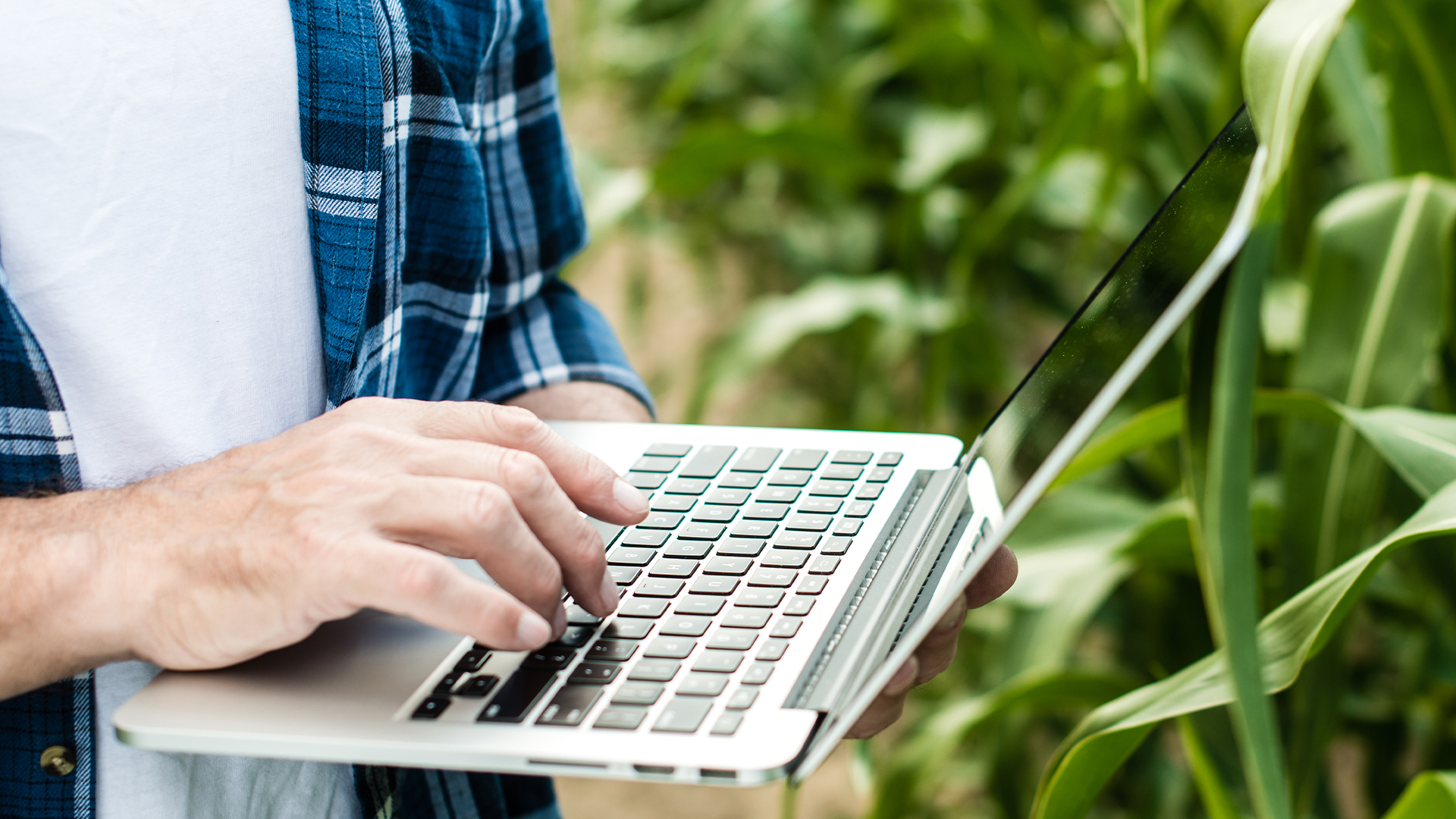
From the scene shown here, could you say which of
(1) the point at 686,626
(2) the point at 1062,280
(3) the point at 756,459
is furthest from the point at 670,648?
(2) the point at 1062,280

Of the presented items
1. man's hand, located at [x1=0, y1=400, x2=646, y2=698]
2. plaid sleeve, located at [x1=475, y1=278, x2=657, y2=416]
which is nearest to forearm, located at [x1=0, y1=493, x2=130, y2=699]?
man's hand, located at [x1=0, y1=400, x2=646, y2=698]

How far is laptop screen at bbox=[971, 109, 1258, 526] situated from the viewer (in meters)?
0.28

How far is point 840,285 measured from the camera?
763 millimetres

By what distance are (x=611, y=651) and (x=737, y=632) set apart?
0.12 ft

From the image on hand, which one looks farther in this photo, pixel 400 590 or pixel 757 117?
pixel 757 117

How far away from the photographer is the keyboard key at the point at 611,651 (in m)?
0.29

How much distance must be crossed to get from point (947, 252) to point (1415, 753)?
0.63 meters

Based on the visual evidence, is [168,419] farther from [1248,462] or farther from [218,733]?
[1248,462]

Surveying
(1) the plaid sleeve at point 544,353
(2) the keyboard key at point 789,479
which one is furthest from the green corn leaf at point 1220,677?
(1) the plaid sleeve at point 544,353

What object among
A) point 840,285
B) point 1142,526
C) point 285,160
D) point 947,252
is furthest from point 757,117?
point 285,160

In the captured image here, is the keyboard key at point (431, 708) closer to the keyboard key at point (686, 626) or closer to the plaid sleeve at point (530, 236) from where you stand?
the keyboard key at point (686, 626)

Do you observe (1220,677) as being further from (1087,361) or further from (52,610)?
(52,610)

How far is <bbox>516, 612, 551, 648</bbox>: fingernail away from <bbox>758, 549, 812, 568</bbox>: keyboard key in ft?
0.34

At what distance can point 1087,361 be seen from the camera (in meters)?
0.30
